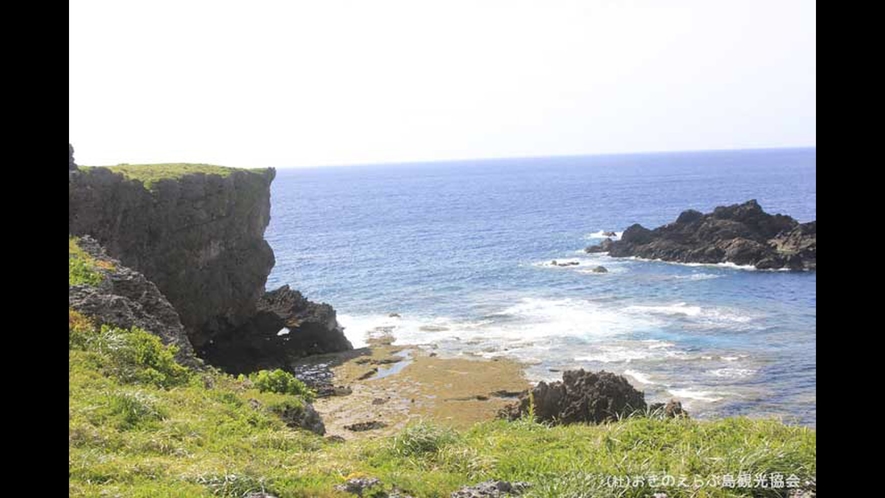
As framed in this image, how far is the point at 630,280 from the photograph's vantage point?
218 feet

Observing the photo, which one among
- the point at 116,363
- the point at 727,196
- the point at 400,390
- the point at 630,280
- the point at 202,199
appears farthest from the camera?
the point at 727,196

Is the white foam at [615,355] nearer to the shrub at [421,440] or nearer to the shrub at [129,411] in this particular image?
the shrub at [421,440]

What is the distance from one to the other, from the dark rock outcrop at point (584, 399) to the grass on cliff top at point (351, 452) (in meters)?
9.31

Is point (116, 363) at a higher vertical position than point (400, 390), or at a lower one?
higher

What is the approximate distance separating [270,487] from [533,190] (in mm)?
184292

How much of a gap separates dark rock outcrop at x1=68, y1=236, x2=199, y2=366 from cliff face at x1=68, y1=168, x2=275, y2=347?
37.7ft

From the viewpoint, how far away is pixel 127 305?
18.4 meters

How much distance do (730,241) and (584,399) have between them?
194ft

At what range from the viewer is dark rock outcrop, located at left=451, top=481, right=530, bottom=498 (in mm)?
8484

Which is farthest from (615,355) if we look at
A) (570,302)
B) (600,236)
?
(600,236)

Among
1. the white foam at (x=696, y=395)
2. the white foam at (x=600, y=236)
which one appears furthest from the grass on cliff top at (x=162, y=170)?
the white foam at (x=600, y=236)
